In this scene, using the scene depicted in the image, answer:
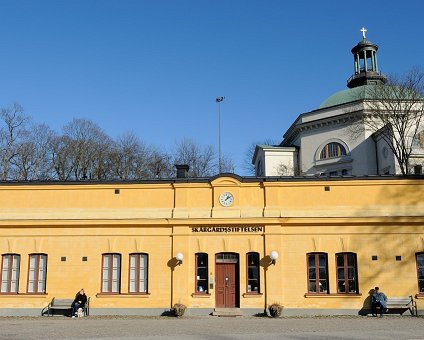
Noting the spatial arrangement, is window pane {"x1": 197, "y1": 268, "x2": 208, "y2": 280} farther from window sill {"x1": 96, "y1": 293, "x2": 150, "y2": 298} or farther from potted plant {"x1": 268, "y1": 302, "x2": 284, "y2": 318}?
potted plant {"x1": 268, "y1": 302, "x2": 284, "y2": 318}

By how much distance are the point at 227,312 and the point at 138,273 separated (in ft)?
14.6

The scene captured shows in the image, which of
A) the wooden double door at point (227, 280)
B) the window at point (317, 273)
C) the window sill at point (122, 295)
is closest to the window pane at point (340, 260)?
the window at point (317, 273)

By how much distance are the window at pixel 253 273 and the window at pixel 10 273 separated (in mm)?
10705

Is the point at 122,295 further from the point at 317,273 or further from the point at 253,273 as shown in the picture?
the point at 317,273

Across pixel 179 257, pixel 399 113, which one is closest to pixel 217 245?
pixel 179 257

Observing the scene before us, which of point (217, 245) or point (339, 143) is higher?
point (339, 143)

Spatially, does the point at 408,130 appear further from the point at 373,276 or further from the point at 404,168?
the point at 373,276

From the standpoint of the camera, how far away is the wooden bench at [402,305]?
2250cm

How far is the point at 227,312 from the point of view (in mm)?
22828

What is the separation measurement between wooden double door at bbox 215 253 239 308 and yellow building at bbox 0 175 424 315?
5 cm

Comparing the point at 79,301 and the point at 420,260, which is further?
the point at 420,260

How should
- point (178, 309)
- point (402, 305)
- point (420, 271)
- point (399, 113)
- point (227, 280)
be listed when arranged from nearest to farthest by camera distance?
point (178, 309) < point (402, 305) < point (420, 271) < point (227, 280) < point (399, 113)

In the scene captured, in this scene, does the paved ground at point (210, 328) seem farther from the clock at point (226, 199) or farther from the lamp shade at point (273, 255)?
the clock at point (226, 199)

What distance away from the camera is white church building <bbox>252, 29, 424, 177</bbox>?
48875mm
